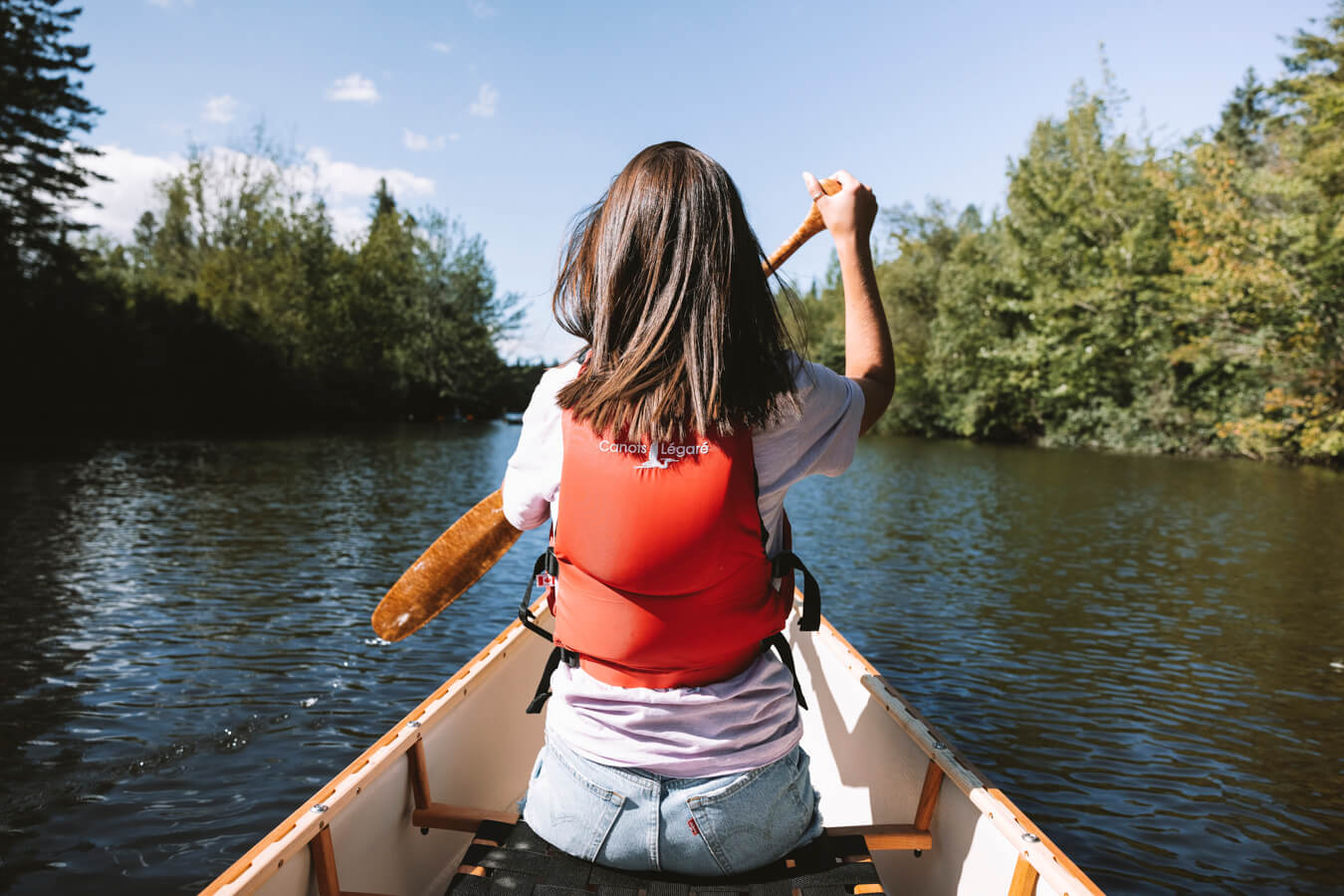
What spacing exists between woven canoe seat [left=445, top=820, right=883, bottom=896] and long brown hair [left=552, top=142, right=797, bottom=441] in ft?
2.24

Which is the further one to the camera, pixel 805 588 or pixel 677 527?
pixel 805 588

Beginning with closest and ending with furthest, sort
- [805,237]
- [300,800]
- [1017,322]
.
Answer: [805,237] → [300,800] → [1017,322]

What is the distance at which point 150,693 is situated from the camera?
5031mm

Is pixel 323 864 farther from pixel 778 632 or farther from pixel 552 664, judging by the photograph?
pixel 778 632

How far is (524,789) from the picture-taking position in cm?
312

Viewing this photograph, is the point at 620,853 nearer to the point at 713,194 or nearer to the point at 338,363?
the point at 713,194

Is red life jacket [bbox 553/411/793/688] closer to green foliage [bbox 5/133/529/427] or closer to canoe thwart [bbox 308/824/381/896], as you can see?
canoe thwart [bbox 308/824/381/896]

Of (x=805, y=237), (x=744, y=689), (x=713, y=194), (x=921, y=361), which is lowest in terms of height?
(x=744, y=689)

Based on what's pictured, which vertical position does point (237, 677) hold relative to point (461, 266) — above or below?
below

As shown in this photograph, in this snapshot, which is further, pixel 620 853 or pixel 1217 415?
pixel 1217 415

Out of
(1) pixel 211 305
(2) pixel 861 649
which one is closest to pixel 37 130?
(1) pixel 211 305

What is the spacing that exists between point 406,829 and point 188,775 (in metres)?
2.50

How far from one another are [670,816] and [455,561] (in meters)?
1.17

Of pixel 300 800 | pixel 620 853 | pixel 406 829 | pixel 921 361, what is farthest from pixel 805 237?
pixel 921 361
